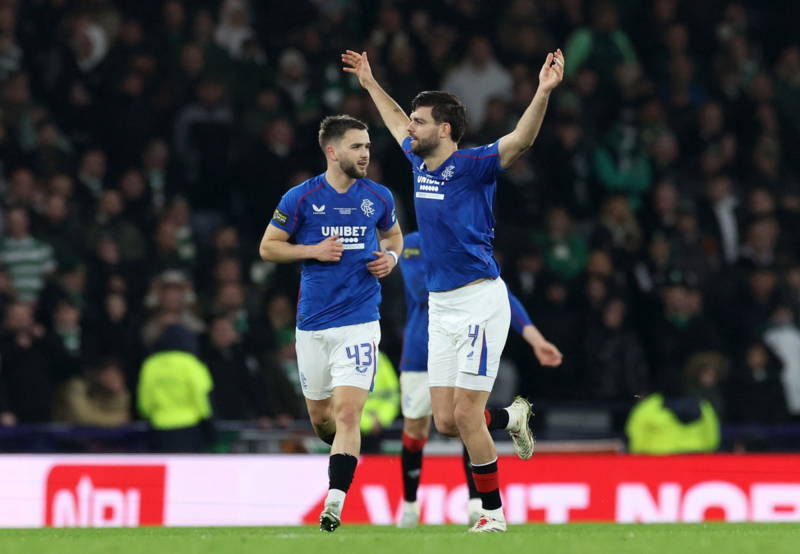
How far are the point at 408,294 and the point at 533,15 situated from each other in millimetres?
8587

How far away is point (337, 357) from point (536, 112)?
86.9 inches

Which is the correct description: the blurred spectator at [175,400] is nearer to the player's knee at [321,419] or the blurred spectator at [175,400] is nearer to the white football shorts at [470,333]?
the player's knee at [321,419]

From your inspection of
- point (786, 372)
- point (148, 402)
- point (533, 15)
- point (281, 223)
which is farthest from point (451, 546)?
point (533, 15)

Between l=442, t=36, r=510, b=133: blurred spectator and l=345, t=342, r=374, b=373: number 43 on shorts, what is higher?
l=442, t=36, r=510, b=133: blurred spectator

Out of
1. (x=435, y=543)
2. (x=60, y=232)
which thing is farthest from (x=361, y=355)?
(x=60, y=232)

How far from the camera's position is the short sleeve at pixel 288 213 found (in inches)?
416

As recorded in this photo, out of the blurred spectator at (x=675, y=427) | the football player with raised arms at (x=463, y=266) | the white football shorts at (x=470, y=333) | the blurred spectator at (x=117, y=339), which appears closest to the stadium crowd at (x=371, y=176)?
the blurred spectator at (x=117, y=339)

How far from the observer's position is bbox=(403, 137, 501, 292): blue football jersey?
393 inches

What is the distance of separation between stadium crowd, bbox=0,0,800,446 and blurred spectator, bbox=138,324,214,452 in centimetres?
37

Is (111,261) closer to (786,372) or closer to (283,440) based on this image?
(283,440)

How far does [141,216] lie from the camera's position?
1698 centimetres

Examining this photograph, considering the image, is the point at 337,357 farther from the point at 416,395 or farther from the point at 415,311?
the point at 415,311

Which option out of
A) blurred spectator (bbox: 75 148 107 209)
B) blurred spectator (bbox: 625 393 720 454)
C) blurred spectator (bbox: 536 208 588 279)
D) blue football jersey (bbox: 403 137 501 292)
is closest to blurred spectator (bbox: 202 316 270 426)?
blurred spectator (bbox: 75 148 107 209)

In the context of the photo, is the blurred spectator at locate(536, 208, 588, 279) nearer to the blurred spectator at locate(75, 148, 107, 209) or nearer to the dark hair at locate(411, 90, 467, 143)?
the blurred spectator at locate(75, 148, 107, 209)
